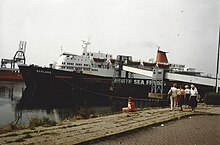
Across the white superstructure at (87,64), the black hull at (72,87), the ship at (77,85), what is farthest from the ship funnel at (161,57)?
the black hull at (72,87)

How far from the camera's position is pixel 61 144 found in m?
4.46

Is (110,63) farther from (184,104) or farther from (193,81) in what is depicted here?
(184,104)

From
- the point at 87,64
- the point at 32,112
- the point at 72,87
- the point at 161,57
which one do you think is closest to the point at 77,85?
the point at 72,87

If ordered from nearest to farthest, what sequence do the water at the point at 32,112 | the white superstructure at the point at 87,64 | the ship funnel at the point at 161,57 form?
the water at the point at 32,112 → the white superstructure at the point at 87,64 → the ship funnel at the point at 161,57

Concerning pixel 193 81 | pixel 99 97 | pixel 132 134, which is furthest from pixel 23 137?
pixel 193 81

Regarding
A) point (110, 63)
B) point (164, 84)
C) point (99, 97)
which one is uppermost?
point (110, 63)

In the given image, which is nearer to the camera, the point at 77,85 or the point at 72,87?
the point at 72,87

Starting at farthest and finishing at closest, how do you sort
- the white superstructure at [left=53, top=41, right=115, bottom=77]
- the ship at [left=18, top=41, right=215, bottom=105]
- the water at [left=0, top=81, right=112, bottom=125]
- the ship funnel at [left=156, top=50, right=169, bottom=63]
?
the ship funnel at [left=156, top=50, right=169, bottom=63] → the white superstructure at [left=53, top=41, right=115, bottom=77] → the ship at [left=18, top=41, right=215, bottom=105] → the water at [left=0, top=81, right=112, bottom=125]

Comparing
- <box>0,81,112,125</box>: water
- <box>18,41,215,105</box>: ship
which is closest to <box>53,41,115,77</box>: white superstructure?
<box>18,41,215,105</box>: ship

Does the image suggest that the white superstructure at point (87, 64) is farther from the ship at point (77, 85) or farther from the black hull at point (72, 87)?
the black hull at point (72, 87)

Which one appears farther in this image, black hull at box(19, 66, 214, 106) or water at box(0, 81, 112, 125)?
black hull at box(19, 66, 214, 106)

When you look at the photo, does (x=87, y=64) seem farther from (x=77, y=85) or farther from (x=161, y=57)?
(x=161, y=57)

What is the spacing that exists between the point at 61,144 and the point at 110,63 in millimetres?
35676

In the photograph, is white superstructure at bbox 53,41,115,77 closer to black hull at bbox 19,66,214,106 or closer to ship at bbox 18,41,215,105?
Result: ship at bbox 18,41,215,105
